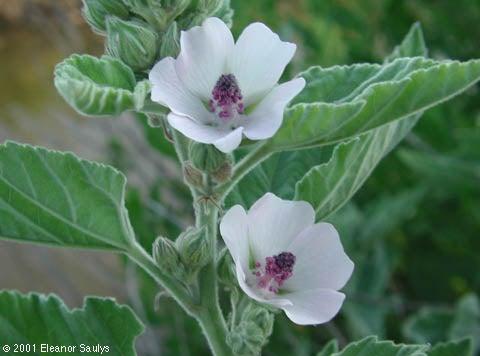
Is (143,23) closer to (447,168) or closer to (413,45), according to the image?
(413,45)

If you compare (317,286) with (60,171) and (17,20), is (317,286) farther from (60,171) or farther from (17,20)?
(17,20)

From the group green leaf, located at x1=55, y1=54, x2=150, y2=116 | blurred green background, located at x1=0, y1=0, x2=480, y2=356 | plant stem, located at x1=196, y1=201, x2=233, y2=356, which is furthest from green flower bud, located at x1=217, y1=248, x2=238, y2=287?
blurred green background, located at x1=0, y1=0, x2=480, y2=356

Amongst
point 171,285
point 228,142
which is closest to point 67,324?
point 171,285

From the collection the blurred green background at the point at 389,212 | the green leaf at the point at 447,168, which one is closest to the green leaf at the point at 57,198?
the blurred green background at the point at 389,212

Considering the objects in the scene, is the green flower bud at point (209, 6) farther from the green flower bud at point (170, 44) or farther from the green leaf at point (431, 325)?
the green leaf at point (431, 325)

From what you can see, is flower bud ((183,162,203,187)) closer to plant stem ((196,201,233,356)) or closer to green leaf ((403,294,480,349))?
plant stem ((196,201,233,356))

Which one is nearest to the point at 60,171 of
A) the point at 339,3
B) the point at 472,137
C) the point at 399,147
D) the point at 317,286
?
the point at 317,286
